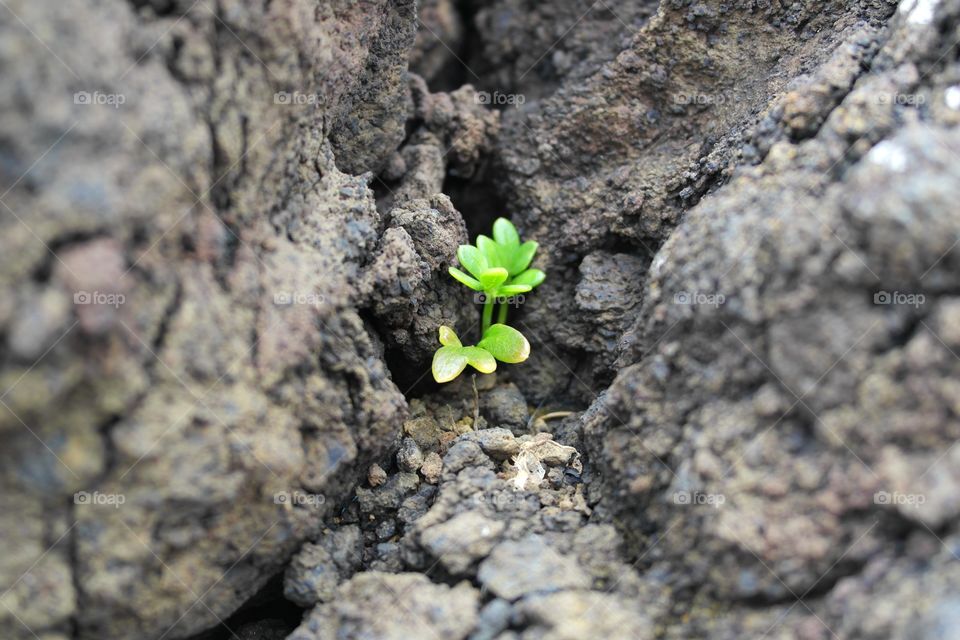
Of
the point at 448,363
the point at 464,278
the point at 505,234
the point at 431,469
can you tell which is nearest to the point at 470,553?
the point at 431,469

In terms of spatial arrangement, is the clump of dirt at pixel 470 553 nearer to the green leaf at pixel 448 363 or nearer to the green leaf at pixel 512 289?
the green leaf at pixel 448 363

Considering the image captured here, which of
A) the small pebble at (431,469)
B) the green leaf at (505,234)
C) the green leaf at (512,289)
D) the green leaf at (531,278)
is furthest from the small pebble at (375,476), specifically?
the green leaf at (505,234)

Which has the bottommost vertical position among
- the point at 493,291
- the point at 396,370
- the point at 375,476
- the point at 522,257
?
the point at 375,476

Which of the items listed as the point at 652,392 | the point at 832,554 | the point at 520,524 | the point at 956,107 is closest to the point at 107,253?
the point at 520,524

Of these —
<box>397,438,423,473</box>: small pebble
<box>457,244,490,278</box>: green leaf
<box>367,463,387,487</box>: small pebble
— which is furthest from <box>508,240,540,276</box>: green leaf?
<box>367,463,387,487</box>: small pebble

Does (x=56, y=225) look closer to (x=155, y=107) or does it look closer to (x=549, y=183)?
(x=155, y=107)

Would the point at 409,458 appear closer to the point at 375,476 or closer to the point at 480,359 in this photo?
the point at 375,476

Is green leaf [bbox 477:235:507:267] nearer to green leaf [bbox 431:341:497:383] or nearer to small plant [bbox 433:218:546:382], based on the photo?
small plant [bbox 433:218:546:382]
